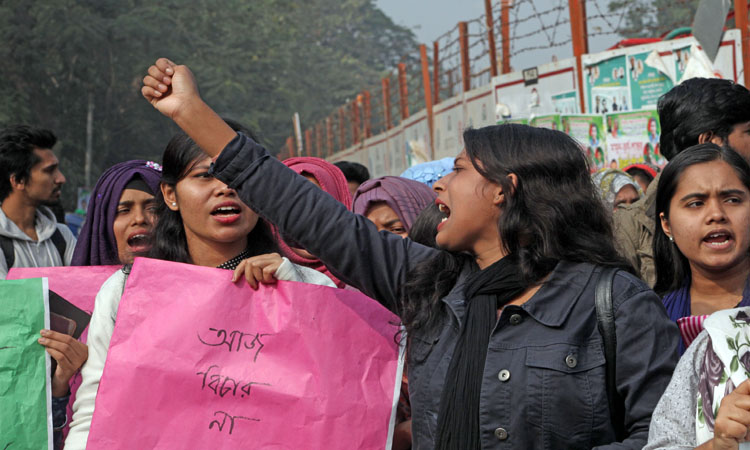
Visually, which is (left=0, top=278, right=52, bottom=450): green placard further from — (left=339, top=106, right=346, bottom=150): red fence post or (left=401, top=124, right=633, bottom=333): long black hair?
(left=339, top=106, right=346, bottom=150): red fence post

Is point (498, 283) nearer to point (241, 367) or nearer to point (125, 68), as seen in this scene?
point (241, 367)

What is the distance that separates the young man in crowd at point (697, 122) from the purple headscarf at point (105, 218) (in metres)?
2.04

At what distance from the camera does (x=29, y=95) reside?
30250 mm

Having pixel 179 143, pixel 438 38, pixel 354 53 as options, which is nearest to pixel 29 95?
pixel 438 38

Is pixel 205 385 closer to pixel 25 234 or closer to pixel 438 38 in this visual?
pixel 25 234

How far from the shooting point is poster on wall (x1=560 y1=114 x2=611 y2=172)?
25.9 feet

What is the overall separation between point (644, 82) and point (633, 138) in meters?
0.82

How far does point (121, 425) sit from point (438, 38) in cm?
1120

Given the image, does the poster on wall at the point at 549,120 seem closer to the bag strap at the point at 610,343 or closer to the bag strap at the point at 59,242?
the bag strap at the point at 59,242

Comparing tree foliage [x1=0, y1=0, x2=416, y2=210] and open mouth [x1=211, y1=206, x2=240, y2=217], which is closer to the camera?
open mouth [x1=211, y1=206, x2=240, y2=217]

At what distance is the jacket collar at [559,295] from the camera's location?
217 centimetres

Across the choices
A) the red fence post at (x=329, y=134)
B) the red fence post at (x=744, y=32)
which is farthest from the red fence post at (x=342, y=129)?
the red fence post at (x=744, y=32)

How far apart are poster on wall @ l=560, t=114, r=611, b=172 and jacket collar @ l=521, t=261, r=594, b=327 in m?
5.81

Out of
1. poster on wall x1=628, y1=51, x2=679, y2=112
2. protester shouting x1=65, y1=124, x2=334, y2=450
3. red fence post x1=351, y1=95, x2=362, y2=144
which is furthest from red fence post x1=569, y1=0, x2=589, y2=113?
red fence post x1=351, y1=95, x2=362, y2=144
